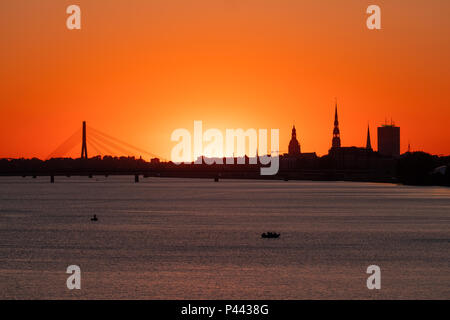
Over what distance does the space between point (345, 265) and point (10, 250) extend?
75.6 ft

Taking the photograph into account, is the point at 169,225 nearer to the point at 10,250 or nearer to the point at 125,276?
the point at 10,250

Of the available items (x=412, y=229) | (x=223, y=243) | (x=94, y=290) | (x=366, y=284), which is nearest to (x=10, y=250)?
(x=223, y=243)

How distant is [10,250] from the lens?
52.0m

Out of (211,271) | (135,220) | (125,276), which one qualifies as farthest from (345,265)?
(135,220)

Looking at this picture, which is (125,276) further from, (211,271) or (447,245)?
(447,245)

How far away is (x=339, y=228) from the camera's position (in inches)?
2817

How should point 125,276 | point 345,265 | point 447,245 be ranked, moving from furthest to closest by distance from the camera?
point 447,245 → point 345,265 → point 125,276

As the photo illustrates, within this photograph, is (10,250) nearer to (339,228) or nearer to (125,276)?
(125,276)

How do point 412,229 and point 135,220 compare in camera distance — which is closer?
point 412,229
